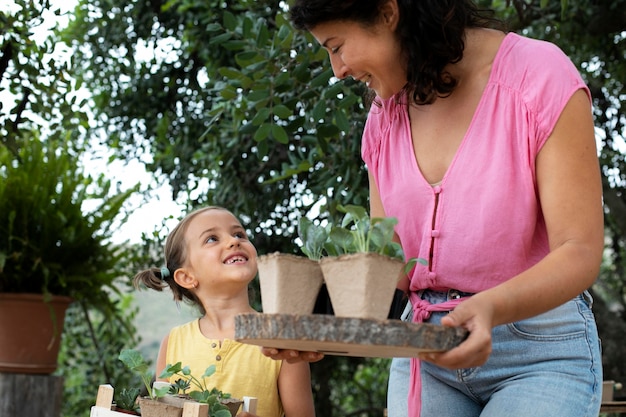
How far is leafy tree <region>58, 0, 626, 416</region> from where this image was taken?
10.6 feet

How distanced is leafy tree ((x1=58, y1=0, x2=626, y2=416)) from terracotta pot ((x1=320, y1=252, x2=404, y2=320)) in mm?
1784

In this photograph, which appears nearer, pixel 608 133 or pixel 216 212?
pixel 216 212

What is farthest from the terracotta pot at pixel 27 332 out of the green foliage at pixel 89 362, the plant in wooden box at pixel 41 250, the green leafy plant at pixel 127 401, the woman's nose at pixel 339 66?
the woman's nose at pixel 339 66

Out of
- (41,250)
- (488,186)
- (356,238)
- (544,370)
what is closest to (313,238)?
(356,238)

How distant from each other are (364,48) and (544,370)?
22.2 inches

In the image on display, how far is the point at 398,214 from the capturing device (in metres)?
1.50

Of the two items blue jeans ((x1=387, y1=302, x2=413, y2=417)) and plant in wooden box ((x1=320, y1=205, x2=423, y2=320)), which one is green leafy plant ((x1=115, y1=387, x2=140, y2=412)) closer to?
blue jeans ((x1=387, y1=302, x2=413, y2=417))

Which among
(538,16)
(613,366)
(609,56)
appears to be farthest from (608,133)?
(613,366)

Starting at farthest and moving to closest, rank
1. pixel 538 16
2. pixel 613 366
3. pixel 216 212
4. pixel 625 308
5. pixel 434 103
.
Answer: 1. pixel 625 308
2. pixel 613 366
3. pixel 538 16
4. pixel 216 212
5. pixel 434 103

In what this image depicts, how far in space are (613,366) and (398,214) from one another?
10.7 ft

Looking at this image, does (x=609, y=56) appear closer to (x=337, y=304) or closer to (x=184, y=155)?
(x=184, y=155)

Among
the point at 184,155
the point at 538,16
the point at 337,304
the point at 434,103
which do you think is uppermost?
the point at 538,16

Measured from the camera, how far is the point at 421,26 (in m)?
1.39

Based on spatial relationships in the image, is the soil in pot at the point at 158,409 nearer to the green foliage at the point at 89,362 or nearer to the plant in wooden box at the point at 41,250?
the plant in wooden box at the point at 41,250
